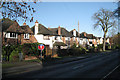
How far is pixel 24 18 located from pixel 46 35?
37.1 meters

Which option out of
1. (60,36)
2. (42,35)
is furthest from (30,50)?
(60,36)

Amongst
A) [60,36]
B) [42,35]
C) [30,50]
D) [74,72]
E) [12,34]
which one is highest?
[60,36]

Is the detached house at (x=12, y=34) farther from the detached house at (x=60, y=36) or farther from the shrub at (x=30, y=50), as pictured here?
the detached house at (x=60, y=36)

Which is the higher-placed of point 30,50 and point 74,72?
point 30,50

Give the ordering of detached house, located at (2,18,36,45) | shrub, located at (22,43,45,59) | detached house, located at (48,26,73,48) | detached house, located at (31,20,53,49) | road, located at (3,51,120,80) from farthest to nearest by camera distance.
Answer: detached house, located at (48,26,73,48) < detached house, located at (31,20,53,49) < detached house, located at (2,18,36,45) < shrub, located at (22,43,45,59) < road, located at (3,51,120,80)

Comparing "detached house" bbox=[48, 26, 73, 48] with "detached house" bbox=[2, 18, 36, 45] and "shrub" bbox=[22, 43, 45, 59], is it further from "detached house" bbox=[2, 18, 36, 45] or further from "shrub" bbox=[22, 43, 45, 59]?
"shrub" bbox=[22, 43, 45, 59]

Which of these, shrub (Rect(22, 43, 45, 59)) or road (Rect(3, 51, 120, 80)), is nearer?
road (Rect(3, 51, 120, 80))

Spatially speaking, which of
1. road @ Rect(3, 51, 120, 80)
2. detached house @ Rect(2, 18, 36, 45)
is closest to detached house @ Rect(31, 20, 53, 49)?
detached house @ Rect(2, 18, 36, 45)

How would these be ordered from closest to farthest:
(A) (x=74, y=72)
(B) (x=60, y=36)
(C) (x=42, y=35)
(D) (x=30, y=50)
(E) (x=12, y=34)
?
(A) (x=74, y=72) → (D) (x=30, y=50) → (E) (x=12, y=34) → (C) (x=42, y=35) → (B) (x=60, y=36)

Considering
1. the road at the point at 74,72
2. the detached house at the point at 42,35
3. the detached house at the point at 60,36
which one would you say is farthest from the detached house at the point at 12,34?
the road at the point at 74,72

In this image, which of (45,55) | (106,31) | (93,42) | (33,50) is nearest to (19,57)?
(33,50)

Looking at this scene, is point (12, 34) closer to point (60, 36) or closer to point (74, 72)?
point (60, 36)

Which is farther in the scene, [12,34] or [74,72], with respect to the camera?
[12,34]

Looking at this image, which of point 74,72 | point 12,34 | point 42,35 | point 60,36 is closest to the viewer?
point 74,72
